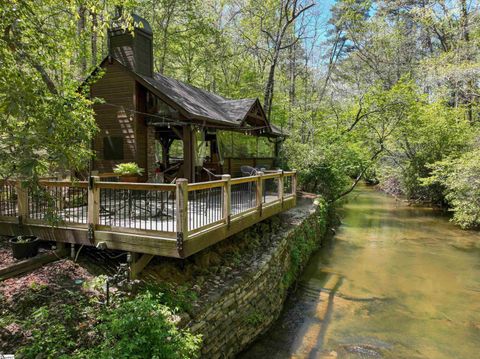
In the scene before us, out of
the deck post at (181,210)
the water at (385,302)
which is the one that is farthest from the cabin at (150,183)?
the water at (385,302)

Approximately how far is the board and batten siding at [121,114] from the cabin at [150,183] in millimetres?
32

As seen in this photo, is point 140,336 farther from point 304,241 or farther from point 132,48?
point 132,48

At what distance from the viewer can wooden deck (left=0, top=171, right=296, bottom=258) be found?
4910mm

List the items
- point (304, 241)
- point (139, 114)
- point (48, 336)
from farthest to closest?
point (304, 241) < point (139, 114) < point (48, 336)

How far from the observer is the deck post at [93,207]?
17.7 ft

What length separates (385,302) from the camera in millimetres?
8508

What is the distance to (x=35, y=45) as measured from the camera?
480 cm

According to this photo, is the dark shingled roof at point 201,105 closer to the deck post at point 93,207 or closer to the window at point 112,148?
the window at point 112,148

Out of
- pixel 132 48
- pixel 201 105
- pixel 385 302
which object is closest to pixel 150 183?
pixel 201 105

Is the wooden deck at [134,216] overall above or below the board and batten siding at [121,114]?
below

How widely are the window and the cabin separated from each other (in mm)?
32

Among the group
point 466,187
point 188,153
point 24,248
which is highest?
point 188,153

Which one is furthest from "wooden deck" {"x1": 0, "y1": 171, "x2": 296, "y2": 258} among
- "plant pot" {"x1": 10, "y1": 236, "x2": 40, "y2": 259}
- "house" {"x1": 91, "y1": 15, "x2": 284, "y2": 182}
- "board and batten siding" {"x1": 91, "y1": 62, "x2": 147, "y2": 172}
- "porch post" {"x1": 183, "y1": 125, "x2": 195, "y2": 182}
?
"board and batten siding" {"x1": 91, "y1": 62, "x2": 147, "y2": 172}

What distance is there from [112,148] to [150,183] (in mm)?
4667
